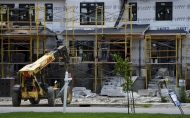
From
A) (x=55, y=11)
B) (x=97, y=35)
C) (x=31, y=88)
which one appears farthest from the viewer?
(x=55, y=11)

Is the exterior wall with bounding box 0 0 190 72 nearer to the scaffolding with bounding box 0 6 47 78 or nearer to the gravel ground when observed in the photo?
the scaffolding with bounding box 0 6 47 78

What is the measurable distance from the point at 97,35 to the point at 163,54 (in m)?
6.13

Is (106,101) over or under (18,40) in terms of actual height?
under

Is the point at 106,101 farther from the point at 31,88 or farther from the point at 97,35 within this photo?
the point at 97,35

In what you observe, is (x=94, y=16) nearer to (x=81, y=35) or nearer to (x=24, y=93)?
(x=81, y=35)

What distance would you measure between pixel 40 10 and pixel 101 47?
20.4ft

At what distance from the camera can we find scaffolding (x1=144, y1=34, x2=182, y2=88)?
43062mm

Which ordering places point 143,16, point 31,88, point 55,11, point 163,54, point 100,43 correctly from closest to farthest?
point 31,88, point 100,43, point 163,54, point 143,16, point 55,11

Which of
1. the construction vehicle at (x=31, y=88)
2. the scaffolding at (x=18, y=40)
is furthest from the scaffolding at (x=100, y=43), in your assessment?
the construction vehicle at (x=31, y=88)

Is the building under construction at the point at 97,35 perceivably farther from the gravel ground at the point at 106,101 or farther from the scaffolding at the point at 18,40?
the gravel ground at the point at 106,101

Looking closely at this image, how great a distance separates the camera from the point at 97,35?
140 ft

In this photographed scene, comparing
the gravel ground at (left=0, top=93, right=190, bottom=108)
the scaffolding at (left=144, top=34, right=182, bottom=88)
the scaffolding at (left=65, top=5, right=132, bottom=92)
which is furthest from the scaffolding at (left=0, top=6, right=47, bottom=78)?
the scaffolding at (left=144, top=34, right=182, bottom=88)

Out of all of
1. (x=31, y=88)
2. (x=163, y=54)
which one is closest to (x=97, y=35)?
(x=163, y=54)

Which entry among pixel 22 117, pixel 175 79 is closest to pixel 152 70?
pixel 175 79
